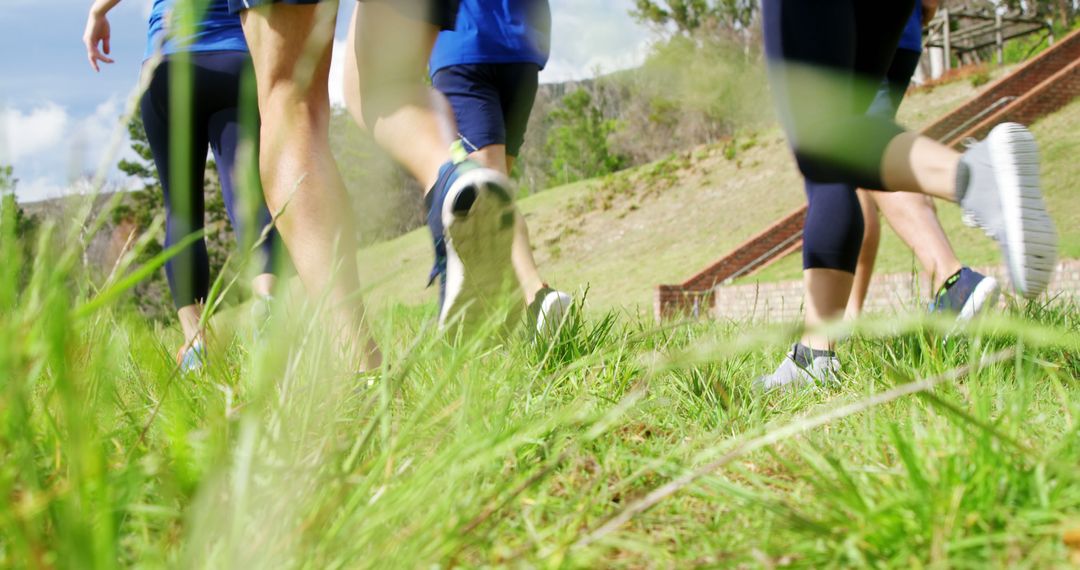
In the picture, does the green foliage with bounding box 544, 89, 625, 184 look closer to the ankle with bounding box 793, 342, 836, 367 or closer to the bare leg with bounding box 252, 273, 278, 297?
the bare leg with bounding box 252, 273, 278, 297

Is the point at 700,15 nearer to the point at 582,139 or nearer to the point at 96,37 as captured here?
the point at 582,139

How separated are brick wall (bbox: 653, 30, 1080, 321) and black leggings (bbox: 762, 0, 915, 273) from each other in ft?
25.3

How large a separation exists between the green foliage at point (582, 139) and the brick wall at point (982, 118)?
2552 cm

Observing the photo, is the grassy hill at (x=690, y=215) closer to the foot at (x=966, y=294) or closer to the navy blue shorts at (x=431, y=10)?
the foot at (x=966, y=294)

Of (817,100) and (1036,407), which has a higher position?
(817,100)

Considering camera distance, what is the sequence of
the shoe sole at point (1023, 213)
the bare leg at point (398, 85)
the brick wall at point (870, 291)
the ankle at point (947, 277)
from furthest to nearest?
the brick wall at point (870, 291), the ankle at point (947, 277), the bare leg at point (398, 85), the shoe sole at point (1023, 213)

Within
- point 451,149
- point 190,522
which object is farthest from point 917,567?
point 451,149

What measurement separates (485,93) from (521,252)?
0.79 meters

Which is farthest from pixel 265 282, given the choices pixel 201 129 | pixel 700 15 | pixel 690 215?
pixel 700 15

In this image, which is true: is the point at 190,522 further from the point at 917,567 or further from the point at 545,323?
the point at 545,323

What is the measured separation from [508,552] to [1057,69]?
17.0m

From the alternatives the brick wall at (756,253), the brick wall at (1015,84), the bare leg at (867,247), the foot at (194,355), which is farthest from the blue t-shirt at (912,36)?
the brick wall at (1015,84)

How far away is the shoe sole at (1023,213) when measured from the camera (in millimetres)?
1438

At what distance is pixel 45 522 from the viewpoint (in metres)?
0.76
